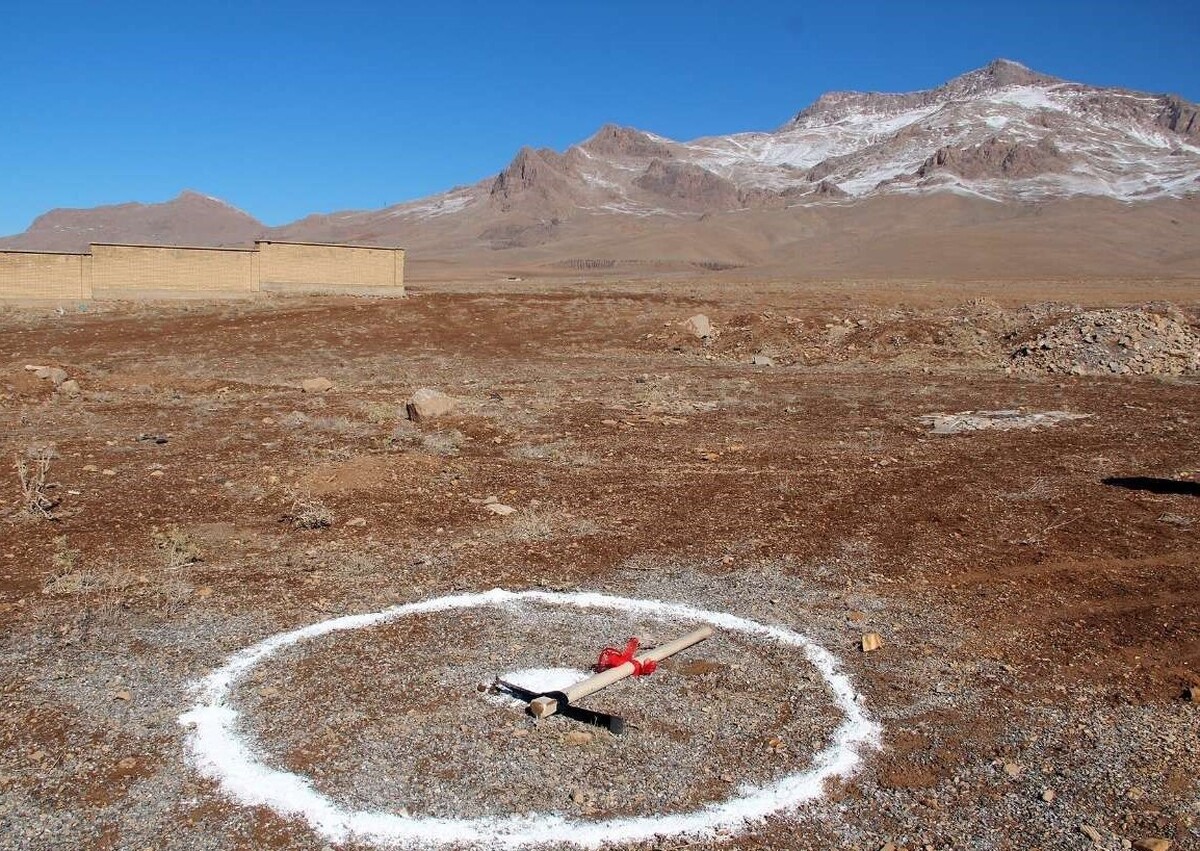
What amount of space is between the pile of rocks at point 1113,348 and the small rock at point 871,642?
16.5 meters

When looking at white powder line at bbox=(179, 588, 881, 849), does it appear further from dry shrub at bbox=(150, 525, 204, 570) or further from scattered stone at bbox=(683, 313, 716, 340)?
scattered stone at bbox=(683, 313, 716, 340)

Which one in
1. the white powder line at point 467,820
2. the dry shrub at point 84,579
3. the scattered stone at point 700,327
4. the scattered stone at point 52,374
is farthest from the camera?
the scattered stone at point 700,327

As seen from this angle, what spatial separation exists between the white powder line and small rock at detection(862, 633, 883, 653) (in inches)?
19.2

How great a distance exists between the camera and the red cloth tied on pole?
5.96m

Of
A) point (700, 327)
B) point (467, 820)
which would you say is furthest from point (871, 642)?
point (700, 327)

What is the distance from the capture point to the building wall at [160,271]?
37062 mm

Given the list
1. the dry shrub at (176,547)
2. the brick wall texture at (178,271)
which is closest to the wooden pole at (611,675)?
the dry shrub at (176,547)

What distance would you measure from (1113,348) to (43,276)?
1352 inches

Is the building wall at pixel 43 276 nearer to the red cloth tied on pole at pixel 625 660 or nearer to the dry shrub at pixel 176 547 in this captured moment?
the dry shrub at pixel 176 547

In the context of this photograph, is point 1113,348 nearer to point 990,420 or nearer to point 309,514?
point 990,420

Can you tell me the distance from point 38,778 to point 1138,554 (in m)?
8.02

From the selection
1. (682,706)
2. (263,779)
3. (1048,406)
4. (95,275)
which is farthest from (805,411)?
(95,275)

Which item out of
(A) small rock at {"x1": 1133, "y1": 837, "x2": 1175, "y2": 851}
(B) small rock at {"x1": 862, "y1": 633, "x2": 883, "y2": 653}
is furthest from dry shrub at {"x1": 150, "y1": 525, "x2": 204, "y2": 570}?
(A) small rock at {"x1": 1133, "y1": 837, "x2": 1175, "y2": 851}

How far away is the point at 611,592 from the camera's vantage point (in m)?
7.64
